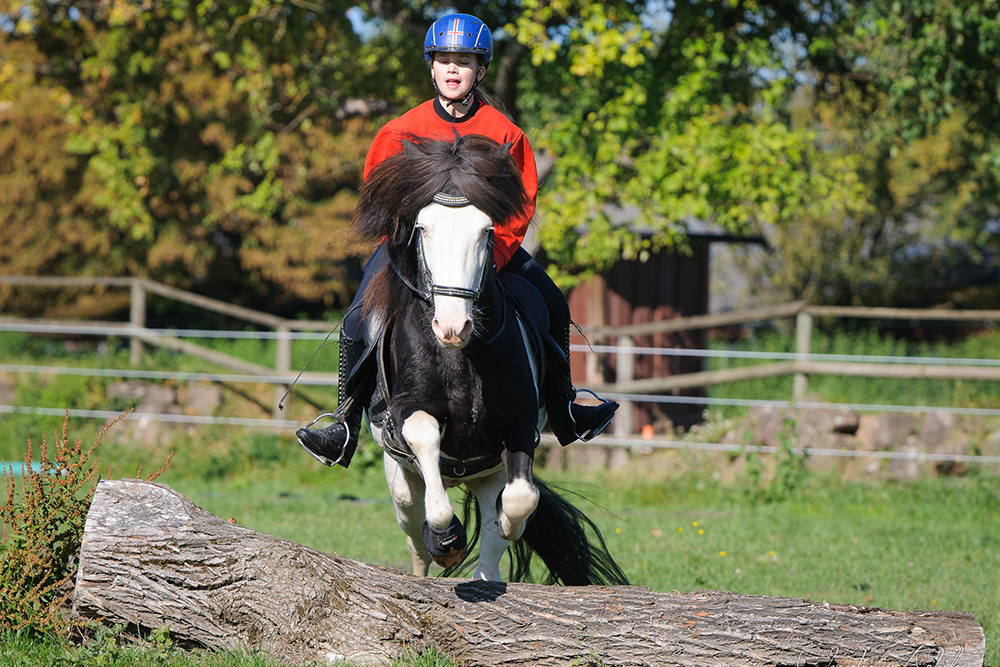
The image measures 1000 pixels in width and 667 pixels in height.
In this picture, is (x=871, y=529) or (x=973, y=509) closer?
→ (x=871, y=529)

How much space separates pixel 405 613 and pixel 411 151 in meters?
1.94

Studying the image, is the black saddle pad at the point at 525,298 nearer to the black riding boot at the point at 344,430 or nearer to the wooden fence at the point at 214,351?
the black riding boot at the point at 344,430

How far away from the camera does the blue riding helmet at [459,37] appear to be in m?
4.21

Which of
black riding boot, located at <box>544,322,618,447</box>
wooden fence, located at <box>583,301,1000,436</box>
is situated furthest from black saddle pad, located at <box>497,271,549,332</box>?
wooden fence, located at <box>583,301,1000,436</box>

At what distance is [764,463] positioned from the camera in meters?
9.66

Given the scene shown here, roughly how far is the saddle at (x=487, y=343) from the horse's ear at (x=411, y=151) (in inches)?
30.4

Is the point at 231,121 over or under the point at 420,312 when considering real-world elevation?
over

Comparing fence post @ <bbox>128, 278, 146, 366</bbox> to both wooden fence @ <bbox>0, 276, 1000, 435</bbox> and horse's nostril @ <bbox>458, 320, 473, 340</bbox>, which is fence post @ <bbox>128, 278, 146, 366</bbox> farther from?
horse's nostril @ <bbox>458, 320, 473, 340</bbox>

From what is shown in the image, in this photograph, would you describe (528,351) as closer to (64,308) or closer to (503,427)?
(503,427)

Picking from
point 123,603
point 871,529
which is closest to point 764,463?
point 871,529

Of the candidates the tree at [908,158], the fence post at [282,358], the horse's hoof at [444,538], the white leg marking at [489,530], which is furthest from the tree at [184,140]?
the horse's hoof at [444,538]

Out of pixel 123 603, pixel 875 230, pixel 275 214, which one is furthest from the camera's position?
pixel 875 230

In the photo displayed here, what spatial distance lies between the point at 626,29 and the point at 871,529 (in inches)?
228

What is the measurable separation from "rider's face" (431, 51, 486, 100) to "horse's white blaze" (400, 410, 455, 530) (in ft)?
5.36
